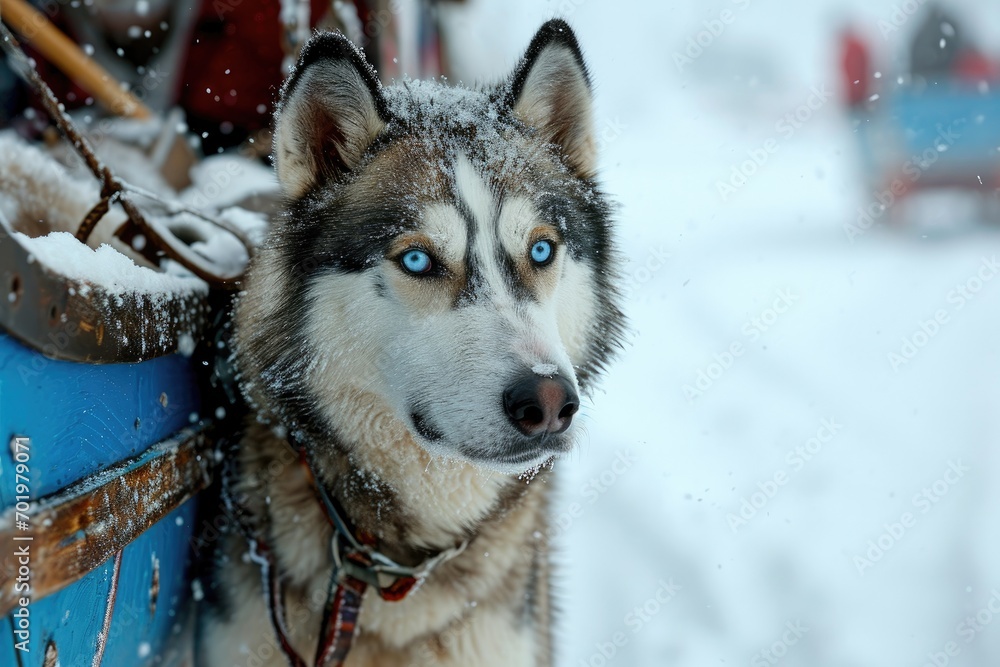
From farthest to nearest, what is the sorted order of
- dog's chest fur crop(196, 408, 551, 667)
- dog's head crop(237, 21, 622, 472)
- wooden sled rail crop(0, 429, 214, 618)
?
dog's chest fur crop(196, 408, 551, 667)
dog's head crop(237, 21, 622, 472)
wooden sled rail crop(0, 429, 214, 618)

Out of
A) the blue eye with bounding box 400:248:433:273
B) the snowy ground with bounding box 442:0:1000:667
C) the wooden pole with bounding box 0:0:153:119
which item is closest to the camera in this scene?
the blue eye with bounding box 400:248:433:273

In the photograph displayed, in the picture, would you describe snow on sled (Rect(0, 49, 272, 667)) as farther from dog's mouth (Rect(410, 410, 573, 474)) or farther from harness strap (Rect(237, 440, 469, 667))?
dog's mouth (Rect(410, 410, 573, 474))

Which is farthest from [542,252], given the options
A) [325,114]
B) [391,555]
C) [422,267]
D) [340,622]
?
[340,622]

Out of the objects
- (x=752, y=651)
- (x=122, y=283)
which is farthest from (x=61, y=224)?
(x=752, y=651)

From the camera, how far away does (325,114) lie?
1.76 metres

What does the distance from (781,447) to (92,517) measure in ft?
14.3

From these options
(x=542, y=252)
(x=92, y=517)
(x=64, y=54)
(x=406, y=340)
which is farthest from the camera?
(x=64, y=54)

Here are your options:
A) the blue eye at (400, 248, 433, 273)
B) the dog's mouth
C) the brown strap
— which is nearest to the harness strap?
the brown strap

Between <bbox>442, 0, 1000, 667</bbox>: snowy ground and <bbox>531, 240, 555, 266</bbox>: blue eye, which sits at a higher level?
<bbox>531, 240, 555, 266</bbox>: blue eye

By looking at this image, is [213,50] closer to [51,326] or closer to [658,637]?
[51,326]

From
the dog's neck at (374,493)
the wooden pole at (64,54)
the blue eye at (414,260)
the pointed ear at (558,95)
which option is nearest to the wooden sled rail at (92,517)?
the dog's neck at (374,493)

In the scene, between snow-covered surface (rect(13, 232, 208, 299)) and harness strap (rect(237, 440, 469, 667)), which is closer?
snow-covered surface (rect(13, 232, 208, 299))

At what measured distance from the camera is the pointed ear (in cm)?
187

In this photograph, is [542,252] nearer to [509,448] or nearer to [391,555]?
[509,448]
